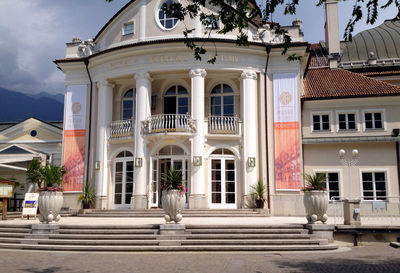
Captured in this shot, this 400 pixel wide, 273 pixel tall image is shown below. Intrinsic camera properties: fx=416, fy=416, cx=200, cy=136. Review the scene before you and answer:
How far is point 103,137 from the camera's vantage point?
22.2 m

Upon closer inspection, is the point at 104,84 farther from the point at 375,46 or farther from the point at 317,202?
the point at 375,46

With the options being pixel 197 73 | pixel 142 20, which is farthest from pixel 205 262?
pixel 142 20

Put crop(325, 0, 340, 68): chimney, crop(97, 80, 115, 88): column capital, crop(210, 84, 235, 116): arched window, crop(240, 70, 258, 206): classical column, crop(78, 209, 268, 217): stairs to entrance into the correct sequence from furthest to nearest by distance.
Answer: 1. crop(325, 0, 340, 68): chimney
2. crop(97, 80, 115, 88): column capital
3. crop(210, 84, 235, 116): arched window
4. crop(240, 70, 258, 206): classical column
5. crop(78, 209, 268, 217): stairs to entrance

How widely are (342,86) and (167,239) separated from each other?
15.9 meters

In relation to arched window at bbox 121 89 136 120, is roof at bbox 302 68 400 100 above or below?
above

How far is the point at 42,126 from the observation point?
26.2 metres

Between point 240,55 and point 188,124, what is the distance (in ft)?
14.7

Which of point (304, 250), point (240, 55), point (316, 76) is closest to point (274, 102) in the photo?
point (240, 55)

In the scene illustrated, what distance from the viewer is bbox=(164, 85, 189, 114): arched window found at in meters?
22.9

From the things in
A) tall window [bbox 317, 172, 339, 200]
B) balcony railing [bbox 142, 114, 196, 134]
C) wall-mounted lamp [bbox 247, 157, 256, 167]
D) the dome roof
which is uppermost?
the dome roof

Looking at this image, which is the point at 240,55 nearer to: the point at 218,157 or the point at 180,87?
the point at 180,87

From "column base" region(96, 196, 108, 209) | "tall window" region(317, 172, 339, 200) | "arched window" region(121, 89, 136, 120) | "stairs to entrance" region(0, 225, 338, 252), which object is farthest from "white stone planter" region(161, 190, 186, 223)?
Answer: "tall window" region(317, 172, 339, 200)

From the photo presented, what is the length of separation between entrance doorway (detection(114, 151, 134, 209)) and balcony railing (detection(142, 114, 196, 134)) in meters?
2.09

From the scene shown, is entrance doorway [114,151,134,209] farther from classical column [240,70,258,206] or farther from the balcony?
classical column [240,70,258,206]
